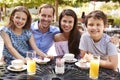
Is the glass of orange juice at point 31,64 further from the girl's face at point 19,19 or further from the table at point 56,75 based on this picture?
the girl's face at point 19,19

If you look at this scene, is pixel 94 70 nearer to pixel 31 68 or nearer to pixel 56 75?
pixel 56 75

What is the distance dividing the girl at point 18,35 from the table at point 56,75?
532 mm

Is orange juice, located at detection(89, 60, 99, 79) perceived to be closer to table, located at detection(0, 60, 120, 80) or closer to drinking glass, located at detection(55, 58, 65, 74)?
table, located at detection(0, 60, 120, 80)

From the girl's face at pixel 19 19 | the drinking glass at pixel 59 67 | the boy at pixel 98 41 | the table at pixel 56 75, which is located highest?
the girl's face at pixel 19 19

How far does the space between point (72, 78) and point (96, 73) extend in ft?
0.59

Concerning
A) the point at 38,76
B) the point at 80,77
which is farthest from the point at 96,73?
the point at 38,76

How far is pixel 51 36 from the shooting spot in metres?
2.86

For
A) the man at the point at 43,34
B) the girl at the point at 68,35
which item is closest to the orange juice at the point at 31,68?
the girl at the point at 68,35

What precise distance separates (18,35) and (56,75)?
934 millimetres

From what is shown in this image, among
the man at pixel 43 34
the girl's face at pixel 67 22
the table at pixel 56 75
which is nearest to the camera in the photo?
the table at pixel 56 75

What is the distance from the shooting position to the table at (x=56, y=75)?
175 centimetres

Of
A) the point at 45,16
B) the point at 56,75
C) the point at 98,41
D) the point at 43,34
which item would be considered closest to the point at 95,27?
the point at 98,41

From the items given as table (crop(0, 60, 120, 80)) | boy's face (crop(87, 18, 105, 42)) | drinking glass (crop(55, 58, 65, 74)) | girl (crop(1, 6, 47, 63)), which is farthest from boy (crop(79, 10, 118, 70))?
girl (crop(1, 6, 47, 63))

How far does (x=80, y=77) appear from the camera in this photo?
1782mm
